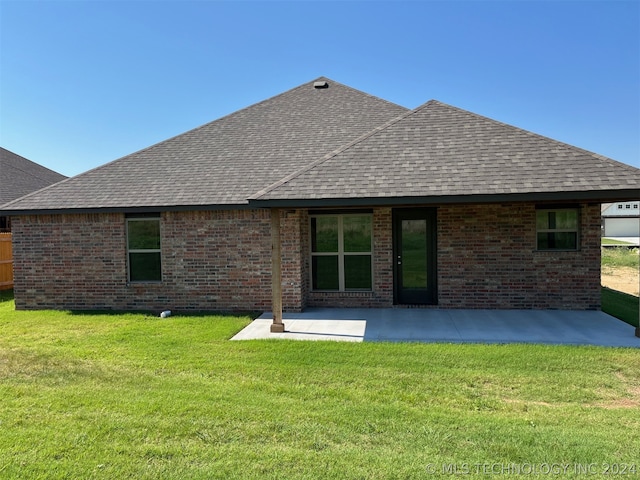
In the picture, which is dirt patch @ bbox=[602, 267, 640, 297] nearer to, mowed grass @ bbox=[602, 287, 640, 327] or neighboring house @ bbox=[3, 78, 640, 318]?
mowed grass @ bbox=[602, 287, 640, 327]

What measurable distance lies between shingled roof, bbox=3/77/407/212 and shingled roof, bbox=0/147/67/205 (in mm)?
7234

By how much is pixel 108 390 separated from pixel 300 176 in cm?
492

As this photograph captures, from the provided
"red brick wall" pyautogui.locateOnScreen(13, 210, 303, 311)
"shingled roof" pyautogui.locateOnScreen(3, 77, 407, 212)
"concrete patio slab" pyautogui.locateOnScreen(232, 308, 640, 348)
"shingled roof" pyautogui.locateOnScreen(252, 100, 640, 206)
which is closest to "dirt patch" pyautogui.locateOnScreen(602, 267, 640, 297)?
"concrete patio slab" pyautogui.locateOnScreen(232, 308, 640, 348)

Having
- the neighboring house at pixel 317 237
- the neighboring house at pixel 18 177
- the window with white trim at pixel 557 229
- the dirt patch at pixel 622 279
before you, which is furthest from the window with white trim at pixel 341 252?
the neighboring house at pixel 18 177

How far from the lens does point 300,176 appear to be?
8.38 m

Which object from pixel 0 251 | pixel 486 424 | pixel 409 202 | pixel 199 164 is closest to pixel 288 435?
pixel 486 424

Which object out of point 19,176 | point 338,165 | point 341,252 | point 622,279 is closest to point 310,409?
point 338,165

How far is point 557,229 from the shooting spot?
31.6 feet

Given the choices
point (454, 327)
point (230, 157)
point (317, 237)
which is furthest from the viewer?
point (230, 157)

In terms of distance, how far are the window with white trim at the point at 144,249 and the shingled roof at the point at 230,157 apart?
624mm

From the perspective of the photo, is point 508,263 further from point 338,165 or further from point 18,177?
point 18,177

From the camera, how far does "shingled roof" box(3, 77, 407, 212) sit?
33.8 ft

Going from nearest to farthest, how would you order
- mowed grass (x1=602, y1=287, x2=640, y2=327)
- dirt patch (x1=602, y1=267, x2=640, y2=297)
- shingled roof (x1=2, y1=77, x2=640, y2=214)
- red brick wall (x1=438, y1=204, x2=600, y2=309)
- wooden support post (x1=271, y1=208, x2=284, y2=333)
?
shingled roof (x1=2, y1=77, x2=640, y2=214) → wooden support post (x1=271, y1=208, x2=284, y2=333) → mowed grass (x1=602, y1=287, x2=640, y2=327) → red brick wall (x1=438, y1=204, x2=600, y2=309) → dirt patch (x1=602, y1=267, x2=640, y2=297)

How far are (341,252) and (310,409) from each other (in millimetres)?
6031
